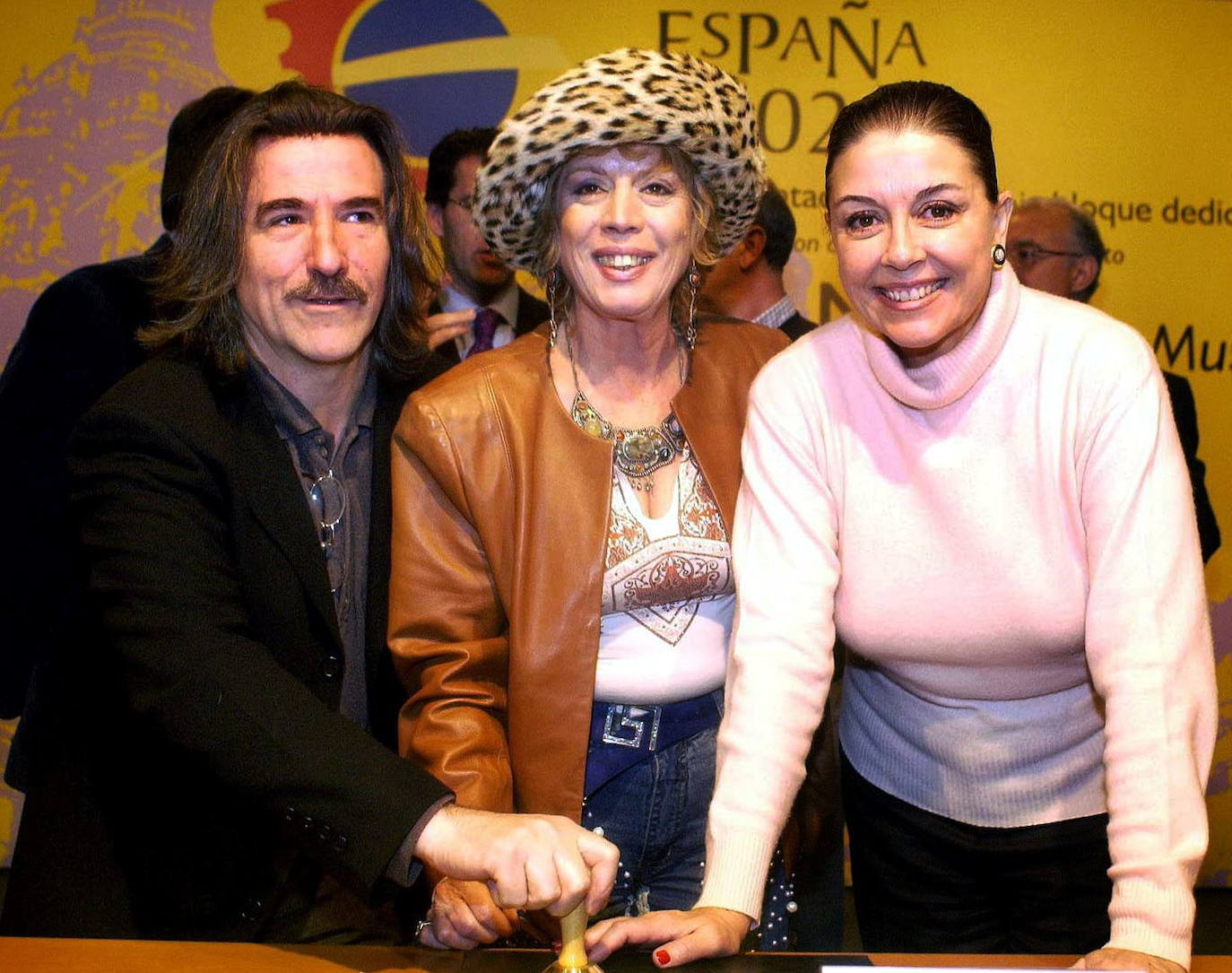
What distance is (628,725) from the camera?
2055 mm

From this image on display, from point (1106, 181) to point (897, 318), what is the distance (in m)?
3.29

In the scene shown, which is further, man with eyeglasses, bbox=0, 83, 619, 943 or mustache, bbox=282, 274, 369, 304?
mustache, bbox=282, 274, 369, 304

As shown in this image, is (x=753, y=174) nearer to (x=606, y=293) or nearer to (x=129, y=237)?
(x=606, y=293)

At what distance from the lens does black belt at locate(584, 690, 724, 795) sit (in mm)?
2047

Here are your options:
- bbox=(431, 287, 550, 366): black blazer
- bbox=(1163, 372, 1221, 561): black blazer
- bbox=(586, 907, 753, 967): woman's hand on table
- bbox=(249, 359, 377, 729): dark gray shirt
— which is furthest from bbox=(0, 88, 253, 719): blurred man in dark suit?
bbox=(1163, 372, 1221, 561): black blazer

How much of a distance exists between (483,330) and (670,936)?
264 cm

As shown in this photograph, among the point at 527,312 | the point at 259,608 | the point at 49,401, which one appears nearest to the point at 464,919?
the point at 259,608

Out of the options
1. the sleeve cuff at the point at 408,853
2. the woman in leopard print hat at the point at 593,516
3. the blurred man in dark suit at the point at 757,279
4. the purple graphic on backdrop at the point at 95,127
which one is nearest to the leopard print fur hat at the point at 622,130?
the woman in leopard print hat at the point at 593,516

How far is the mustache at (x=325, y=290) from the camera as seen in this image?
6.61 ft

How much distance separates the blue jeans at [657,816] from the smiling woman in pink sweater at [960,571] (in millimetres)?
286

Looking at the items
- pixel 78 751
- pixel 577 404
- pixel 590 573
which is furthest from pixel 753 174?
pixel 78 751

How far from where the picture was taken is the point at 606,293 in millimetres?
2109

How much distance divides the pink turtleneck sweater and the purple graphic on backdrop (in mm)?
3346

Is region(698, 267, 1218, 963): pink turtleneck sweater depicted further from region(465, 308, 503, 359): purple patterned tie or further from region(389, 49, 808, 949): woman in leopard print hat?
region(465, 308, 503, 359): purple patterned tie
